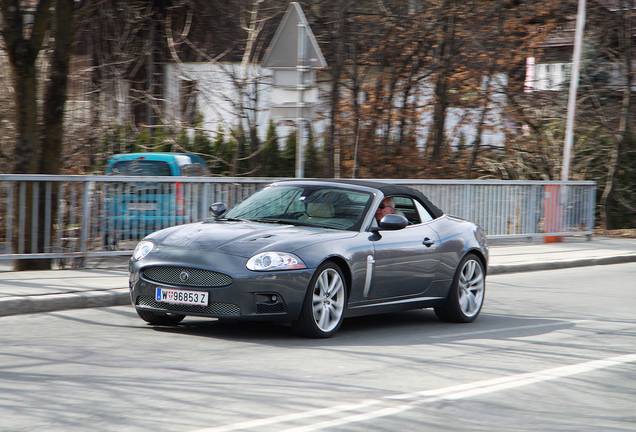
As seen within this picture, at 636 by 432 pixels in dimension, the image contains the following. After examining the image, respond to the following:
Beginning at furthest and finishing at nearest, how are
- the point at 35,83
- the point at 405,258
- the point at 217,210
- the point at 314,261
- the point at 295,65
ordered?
the point at 35,83 < the point at 295,65 < the point at 217,210 < the point at 405,258 < the point at 314,261

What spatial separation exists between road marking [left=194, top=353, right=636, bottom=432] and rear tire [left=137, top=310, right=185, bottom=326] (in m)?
2.93

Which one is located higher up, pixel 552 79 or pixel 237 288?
pixel 552 79

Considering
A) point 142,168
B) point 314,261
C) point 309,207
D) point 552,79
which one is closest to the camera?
point 314,261

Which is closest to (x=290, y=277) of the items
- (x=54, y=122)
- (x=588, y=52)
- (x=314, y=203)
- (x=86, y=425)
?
Answer: (x=314, y=203)

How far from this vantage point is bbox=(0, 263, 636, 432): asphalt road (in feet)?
15.2

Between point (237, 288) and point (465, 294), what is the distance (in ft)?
10.2

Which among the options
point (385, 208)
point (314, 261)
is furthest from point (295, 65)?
point (314, 261)

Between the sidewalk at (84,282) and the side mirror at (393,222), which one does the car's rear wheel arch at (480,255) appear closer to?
the side mirror at (393,222)

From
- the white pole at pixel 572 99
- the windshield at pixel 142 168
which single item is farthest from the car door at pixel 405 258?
the white pole at pixel 572 99

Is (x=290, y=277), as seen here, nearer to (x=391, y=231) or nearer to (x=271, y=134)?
(x=391, y=231)

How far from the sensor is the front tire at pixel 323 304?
6922mm

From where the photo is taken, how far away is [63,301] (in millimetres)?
8508

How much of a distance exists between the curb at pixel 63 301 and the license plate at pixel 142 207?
221 centimetres

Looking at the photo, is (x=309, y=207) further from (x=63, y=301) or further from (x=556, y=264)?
(x=556, y=264)
